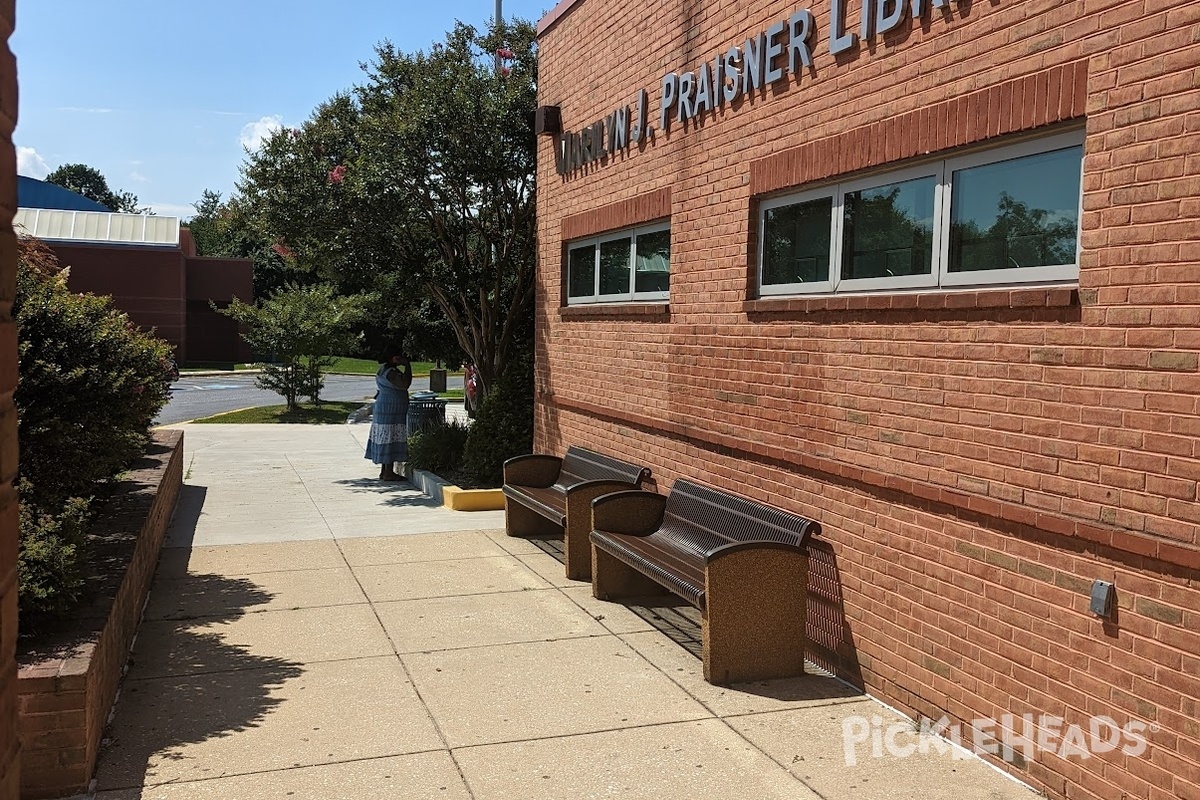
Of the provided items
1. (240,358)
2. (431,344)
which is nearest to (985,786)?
(431,344)

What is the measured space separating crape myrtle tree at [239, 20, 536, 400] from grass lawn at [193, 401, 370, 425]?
10.2m

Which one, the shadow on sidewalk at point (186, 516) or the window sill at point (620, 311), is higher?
the window sill at point (620, 311)

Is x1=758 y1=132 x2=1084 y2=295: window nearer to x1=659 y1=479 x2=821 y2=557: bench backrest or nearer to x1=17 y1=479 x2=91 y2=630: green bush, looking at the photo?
x1=659 y1=479 x2=821 y2=557: bench backrest

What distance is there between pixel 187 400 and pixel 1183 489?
2901 cm

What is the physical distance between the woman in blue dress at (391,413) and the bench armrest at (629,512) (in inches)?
257

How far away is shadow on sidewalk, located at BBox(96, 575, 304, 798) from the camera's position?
4648mm

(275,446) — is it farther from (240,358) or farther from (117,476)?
(240,358)

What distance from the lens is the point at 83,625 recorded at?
16.4ft

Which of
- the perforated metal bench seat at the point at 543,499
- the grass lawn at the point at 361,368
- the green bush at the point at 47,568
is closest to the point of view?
the green bush at the point at 47,568

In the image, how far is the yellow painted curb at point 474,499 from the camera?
37.1 ft

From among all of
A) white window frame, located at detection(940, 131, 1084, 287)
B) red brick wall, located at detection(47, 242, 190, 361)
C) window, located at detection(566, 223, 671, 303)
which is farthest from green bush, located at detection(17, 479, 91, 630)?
red brick wall, located at detection(47, 242, 190, 361)

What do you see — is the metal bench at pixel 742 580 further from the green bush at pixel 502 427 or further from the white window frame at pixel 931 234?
the green bush at pixel 502 427

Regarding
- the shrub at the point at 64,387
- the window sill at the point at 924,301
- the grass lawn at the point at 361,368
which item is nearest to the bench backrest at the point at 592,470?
the window sill at the point at 924,301

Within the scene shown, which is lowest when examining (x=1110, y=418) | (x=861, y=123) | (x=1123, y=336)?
(x=1110, y=418)
